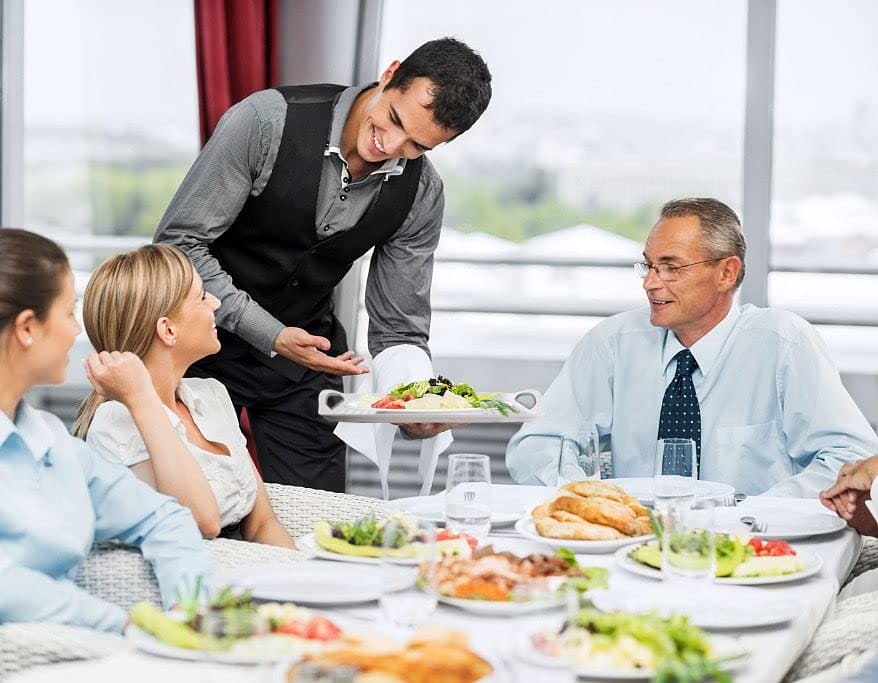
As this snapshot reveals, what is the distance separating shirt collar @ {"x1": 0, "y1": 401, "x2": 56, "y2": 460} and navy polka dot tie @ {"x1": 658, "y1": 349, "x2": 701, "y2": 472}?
171cm

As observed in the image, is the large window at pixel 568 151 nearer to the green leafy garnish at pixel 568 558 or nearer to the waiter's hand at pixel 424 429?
the waiter's hand at pixel 424 429

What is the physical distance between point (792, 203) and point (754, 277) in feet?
1.08

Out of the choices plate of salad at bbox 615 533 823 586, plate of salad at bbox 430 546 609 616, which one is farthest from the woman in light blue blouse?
plate of salad at bbox 615 533 823 586

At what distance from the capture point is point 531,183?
197 inches

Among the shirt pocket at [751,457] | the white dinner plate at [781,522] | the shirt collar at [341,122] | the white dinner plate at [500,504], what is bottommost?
the shirt pocket at [751,457]

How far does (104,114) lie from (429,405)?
2.64 meters

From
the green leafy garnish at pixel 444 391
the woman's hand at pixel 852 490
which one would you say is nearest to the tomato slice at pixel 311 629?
the woman's hand at pixel 852 490

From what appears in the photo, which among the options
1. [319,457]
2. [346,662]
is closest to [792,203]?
[319,457]

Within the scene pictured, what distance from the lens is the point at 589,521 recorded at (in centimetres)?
218

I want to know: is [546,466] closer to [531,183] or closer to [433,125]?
[433,125]

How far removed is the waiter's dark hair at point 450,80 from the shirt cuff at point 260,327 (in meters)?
0.64

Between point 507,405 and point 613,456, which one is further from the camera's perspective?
point 613,456

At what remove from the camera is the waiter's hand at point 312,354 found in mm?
3010

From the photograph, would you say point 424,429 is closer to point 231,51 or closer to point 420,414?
point 420,414
